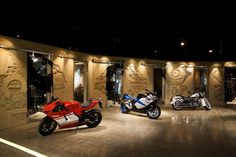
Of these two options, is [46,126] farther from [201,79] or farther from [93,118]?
[201,79]

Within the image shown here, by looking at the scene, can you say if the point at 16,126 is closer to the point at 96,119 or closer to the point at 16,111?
the point at 16,111

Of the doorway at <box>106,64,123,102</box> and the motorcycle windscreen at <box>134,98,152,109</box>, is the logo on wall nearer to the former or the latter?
the motorcycle windscreen at <box>134,98,152,109</box>

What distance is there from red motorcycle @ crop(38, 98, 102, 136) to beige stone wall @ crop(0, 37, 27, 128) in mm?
1239

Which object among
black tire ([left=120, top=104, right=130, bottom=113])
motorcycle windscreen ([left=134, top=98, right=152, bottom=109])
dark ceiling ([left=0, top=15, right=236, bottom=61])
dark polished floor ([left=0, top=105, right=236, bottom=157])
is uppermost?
dark ceiling ([left=0, top=15, right=236, bottom=61])

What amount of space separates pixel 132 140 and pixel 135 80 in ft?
21.9

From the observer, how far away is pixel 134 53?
1143 centimetres

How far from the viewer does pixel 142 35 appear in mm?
10453

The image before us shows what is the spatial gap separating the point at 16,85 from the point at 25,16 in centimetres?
200

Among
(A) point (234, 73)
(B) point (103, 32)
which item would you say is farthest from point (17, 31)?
(A) point (234, 73)

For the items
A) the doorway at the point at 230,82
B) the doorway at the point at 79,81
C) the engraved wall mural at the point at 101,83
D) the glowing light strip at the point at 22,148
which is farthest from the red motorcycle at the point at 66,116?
the doorway at the point at 230,82

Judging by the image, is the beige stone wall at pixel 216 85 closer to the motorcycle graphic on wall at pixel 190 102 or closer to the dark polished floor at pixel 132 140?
the motorcycle graphic on wall at pixel 190 102

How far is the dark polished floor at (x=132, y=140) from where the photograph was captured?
4.13 metres

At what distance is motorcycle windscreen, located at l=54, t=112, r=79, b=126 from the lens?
18.3 ft

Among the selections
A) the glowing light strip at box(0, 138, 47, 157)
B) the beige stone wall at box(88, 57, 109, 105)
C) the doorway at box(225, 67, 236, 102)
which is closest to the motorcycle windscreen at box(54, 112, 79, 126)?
the glowing light strip at box(0, 138, 47, 157)
